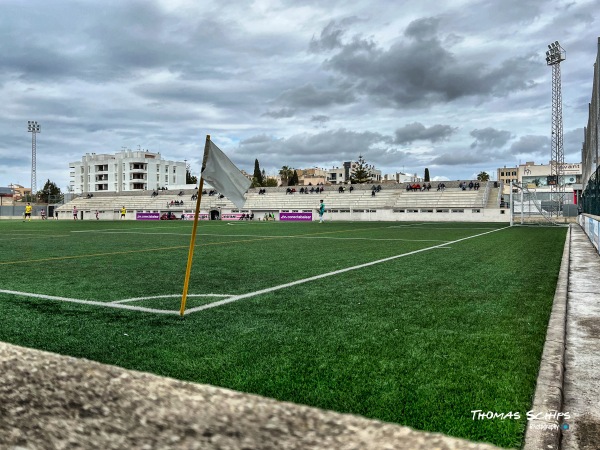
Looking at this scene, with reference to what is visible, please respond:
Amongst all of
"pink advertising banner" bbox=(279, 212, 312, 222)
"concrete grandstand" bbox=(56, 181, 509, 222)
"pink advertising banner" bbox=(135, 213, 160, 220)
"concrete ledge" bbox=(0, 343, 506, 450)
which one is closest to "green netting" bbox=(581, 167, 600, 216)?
"concrete ledge" bbox=(0, 343, 506, 450)

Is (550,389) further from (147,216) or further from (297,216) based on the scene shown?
(147,216)

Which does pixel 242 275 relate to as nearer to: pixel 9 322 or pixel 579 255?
pixel 9 322

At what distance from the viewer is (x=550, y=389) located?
2.93 m

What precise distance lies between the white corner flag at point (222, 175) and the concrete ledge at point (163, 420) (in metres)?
2.54

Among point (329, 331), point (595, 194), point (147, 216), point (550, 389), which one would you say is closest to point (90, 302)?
A: point (329, 331)

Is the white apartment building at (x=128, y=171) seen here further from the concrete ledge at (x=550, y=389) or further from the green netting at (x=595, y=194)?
the concrete ledge at (x=550, y=389)

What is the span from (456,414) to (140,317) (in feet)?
11.7

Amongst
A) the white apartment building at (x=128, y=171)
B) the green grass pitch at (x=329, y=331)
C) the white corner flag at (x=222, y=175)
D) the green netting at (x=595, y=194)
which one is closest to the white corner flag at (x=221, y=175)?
the white corner flag at (x=222, y=175)

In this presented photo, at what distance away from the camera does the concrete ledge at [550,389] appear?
7.69 ft

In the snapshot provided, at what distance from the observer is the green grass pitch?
9.51 feet

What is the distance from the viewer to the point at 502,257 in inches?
462

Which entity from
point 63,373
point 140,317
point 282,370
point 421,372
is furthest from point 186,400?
point 140,317

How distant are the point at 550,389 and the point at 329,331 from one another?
1987 mm

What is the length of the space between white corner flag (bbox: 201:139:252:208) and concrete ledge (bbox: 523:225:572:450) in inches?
117
